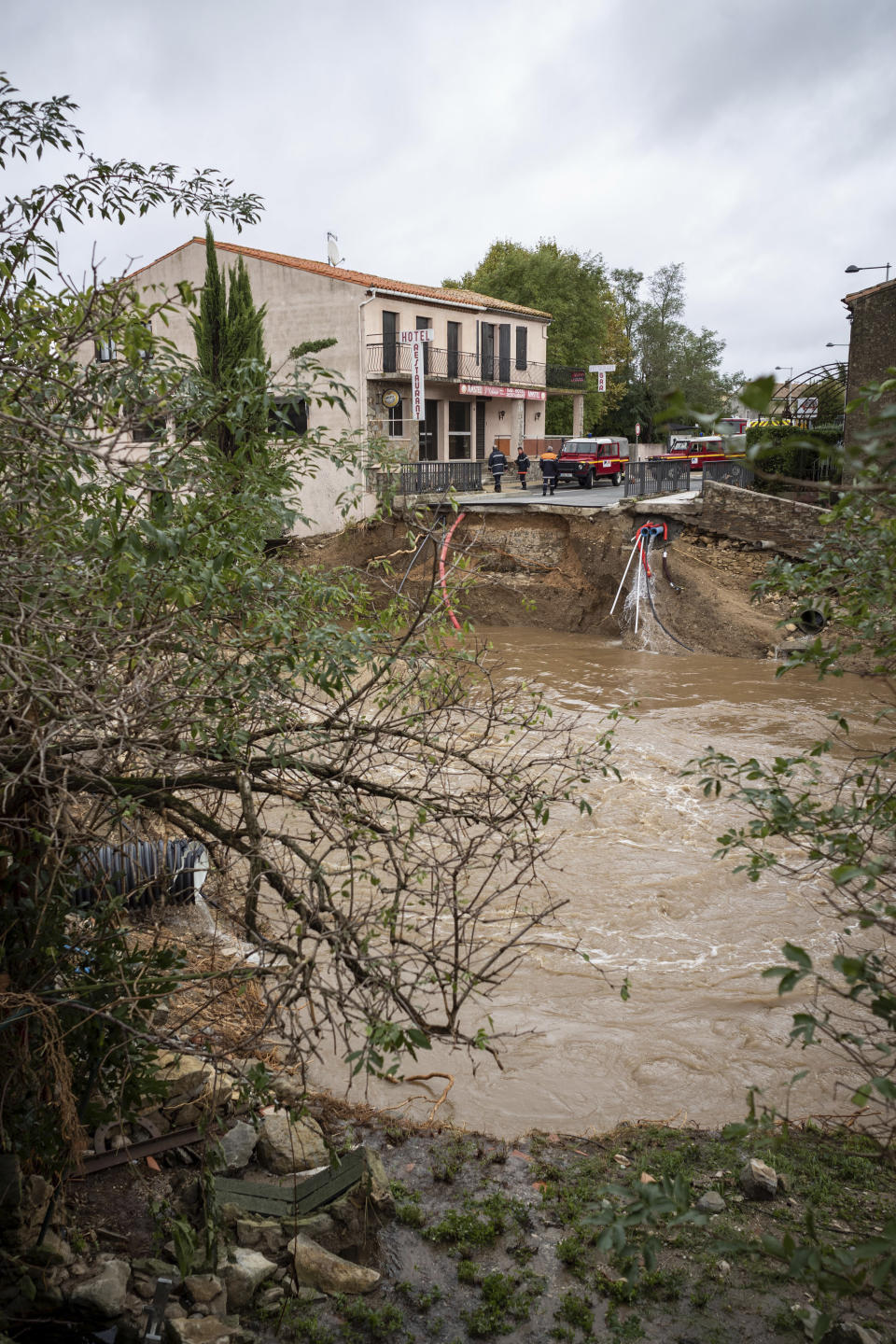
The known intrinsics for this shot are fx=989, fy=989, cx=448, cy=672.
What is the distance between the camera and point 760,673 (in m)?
19.5

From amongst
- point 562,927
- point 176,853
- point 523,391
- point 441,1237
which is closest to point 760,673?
point 562,927

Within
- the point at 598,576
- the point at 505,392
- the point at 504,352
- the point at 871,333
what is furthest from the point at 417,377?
the point at 871,333

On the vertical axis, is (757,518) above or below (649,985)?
above

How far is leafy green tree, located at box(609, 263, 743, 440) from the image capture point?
53656mm

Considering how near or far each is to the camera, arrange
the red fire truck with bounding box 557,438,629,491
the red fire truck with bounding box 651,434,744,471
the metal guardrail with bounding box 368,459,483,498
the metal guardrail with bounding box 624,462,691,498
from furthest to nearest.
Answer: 1. the red fire truck with bounding box 651,434,744,471
2. the red fire truck with bounding box 557,438,629,491
3. the metal guardrail with bounding box 368,459,483,498
4. the metal guardrail with bounding box 624,462,691,498

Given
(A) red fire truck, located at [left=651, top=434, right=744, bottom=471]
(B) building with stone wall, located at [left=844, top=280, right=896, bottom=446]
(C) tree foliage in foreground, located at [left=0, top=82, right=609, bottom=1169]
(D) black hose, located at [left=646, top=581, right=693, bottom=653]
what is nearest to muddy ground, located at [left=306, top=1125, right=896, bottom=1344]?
(C) tree foliage in foreground, located at [left=0, top=82, right=609, bottom=1169]

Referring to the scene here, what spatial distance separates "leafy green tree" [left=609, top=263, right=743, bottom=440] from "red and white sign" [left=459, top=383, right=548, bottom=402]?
52.1 ft

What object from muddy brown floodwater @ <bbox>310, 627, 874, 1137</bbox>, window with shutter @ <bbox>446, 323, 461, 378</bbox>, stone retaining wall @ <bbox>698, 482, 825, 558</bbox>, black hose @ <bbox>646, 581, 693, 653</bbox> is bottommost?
muddy brown floodwater @ <bbox>310, 627, 874, 1137</bbox>

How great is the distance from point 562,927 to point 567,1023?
1486 mm

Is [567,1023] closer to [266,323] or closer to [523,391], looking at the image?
[266,323]

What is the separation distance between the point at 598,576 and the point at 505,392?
14478 millimetres

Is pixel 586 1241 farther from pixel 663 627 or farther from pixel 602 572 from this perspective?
pixel 602 572

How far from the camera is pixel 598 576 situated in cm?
2377

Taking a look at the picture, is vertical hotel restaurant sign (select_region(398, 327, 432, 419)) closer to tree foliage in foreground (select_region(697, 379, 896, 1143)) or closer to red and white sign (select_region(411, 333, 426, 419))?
red and white sign (select_region(411, 333, 426, 419))
